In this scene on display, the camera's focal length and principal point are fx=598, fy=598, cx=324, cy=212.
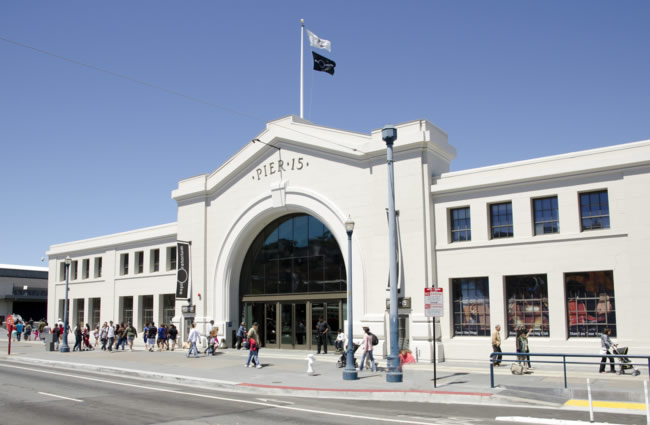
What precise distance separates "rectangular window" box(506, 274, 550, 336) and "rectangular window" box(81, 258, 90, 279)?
32.1 meters

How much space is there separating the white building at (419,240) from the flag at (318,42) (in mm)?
4133

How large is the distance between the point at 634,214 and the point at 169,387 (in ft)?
54.1

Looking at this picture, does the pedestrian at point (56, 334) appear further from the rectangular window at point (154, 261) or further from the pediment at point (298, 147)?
the pediment at point (298, 147)

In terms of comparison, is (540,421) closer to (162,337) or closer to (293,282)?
(293,282)

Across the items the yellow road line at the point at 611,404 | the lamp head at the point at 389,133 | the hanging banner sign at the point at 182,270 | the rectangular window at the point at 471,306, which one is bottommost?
the yellow road line at the point at 611,404

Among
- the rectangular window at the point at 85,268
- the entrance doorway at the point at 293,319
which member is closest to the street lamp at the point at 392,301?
the entrance doorway at the point at 293,319

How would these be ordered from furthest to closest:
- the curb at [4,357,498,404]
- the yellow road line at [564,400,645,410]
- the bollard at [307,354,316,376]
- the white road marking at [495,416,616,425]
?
1. the bollard at [307,354,316,376]
2. the curb at [4,357,498,404]
3. the yellow road line at [564,400,645,410]
4. the white road marking at [495,416,616,425]

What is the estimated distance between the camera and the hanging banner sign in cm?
3272

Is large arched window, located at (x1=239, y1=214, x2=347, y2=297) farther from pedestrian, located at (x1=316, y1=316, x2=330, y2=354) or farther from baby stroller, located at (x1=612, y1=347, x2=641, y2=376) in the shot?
baby stroller, located at (x1=612, y1=347, x2=641, y2=376)

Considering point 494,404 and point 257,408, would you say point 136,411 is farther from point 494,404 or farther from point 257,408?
point 494,404

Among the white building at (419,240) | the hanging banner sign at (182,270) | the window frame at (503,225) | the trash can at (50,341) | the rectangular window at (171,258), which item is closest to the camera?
the white building at (419,240)

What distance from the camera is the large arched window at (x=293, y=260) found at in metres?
28.8

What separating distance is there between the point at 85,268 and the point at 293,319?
21.2 metres

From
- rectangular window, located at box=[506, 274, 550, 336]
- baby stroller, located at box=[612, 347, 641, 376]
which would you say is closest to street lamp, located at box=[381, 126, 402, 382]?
rectangular window, located at box=[506, 274, 550, 336]
